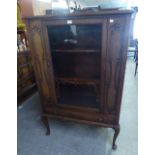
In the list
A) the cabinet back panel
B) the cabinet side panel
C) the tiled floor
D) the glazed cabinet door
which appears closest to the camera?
the glazed cabinet door

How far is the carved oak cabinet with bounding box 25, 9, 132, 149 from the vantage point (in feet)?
3.65

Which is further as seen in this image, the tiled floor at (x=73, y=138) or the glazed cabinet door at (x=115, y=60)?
the tiled floor at (x=73, y=138)

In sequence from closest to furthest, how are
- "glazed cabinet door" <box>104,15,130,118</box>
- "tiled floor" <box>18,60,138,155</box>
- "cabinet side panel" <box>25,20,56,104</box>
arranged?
"glazed cabinet door" <box>104,15,130,118</box>, "cabinet side panel" <box>25,20,56,104</box>, "tiled floor" <box>18,60,138,155</box>

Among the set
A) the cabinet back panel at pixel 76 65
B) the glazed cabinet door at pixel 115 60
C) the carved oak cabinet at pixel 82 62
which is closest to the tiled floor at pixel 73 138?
the carved oak cabinet at pixel 82 62

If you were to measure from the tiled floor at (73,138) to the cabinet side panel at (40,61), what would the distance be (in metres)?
0.49

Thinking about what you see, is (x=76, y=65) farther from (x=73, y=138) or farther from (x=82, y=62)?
(x=73, y=138)

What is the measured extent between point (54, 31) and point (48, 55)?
0.22 meters

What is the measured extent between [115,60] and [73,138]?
1.05m

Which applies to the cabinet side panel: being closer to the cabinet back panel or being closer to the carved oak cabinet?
the carved oak cabinet

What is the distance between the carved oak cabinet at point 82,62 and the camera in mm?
1113

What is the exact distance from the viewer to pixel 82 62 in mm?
1493

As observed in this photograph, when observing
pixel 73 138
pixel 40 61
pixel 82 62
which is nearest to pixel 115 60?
pixel 82 62

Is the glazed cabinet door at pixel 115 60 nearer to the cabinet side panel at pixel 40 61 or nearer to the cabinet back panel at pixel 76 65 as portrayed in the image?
the cabinet back panel at pixel 76 65

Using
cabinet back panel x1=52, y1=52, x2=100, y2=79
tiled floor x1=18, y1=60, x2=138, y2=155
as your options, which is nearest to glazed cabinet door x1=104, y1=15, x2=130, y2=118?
cabinet back panel x1=52, y1=52, x2=100, y2=79
